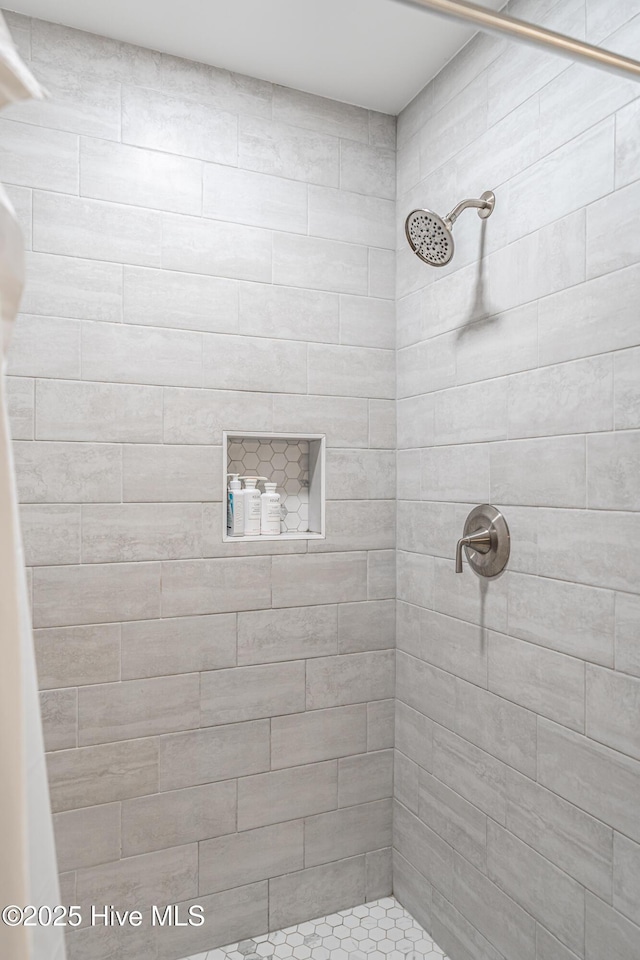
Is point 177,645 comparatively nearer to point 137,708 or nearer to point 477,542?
point 137,708

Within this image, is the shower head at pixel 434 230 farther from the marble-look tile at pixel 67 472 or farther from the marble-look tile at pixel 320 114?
the marble-look tile at pixel 67 472

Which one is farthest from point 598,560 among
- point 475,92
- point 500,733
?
point 475,92

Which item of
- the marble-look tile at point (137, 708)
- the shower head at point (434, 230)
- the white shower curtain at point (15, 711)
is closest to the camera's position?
the white shower curtain at point (15, 711)

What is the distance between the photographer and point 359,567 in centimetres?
206

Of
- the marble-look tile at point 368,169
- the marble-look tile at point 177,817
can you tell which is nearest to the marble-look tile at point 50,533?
the marble-look tile at point 177,817

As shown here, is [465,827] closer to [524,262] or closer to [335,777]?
[335,777]

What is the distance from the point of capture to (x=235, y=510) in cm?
190

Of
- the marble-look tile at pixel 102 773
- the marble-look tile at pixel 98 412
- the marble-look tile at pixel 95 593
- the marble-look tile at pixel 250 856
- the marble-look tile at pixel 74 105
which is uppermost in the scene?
the marble-look tile at pixel 74 105

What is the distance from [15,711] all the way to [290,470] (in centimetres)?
152

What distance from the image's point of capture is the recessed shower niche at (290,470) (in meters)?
1.99

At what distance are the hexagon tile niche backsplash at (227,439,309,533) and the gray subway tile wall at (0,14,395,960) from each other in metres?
0.12

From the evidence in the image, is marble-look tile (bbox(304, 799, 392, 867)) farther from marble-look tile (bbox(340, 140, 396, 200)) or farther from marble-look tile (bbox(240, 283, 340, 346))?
marble-look tile (bbox(340, 140, 396, 200))

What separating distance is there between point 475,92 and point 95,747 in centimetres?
205

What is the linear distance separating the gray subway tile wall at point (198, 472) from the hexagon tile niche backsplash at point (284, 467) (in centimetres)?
12
